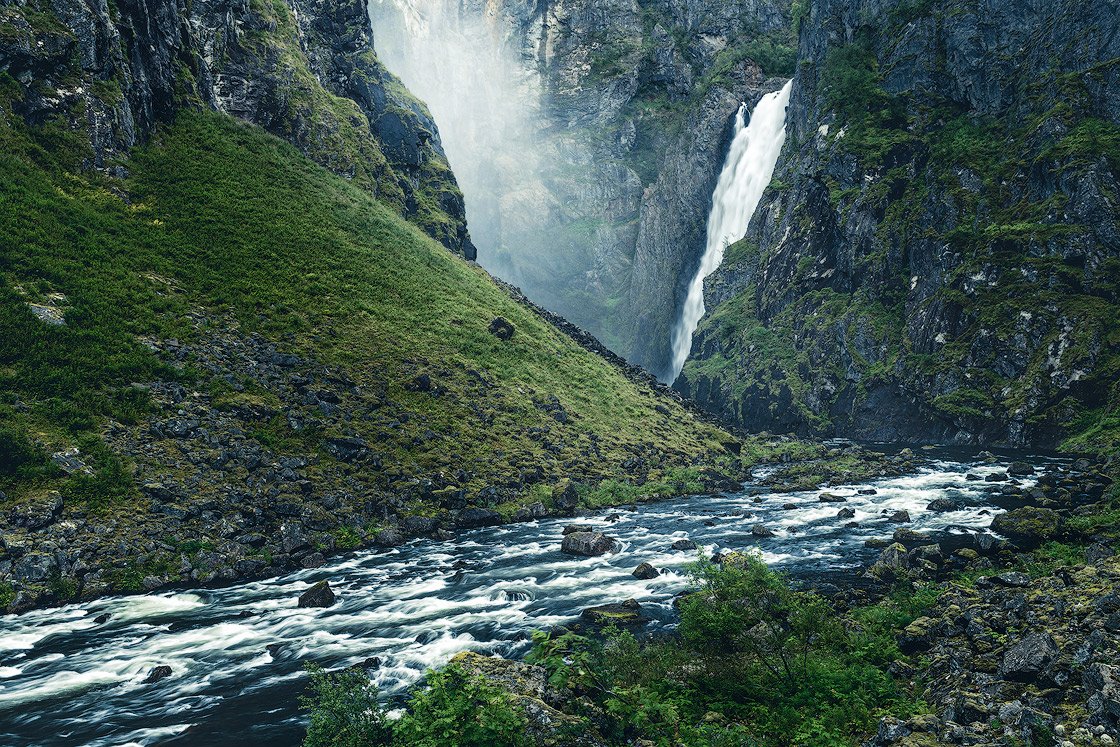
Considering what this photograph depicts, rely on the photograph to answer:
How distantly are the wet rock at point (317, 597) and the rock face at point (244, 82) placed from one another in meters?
44.1

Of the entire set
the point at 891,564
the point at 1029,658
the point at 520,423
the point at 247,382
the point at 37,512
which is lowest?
the point at 891,564

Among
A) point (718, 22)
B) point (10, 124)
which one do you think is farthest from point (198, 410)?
point (718, 22)

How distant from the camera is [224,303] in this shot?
149 feet

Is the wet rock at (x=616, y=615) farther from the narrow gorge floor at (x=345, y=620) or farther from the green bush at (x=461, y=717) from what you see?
the green bush at (x=461, y=717)

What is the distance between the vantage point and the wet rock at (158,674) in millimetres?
19031

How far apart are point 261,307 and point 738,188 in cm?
11182

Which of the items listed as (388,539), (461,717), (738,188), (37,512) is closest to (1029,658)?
(461,717)

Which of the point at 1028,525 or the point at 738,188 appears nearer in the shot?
the point at 1028,525

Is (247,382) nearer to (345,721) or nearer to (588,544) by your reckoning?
(588,544)

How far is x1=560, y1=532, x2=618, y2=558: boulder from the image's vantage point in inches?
1264

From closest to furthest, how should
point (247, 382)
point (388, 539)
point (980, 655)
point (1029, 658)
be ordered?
point (1029, 658) → point (980, 655) → point (388, 539) → point (247, 382)

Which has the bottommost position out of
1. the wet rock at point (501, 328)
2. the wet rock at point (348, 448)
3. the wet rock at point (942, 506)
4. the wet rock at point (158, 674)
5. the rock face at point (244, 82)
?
the wet rock at point (942, 506)

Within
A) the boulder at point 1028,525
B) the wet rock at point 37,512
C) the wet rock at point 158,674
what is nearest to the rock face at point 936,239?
the boulder at point 1028,525

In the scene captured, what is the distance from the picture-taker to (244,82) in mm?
70750
